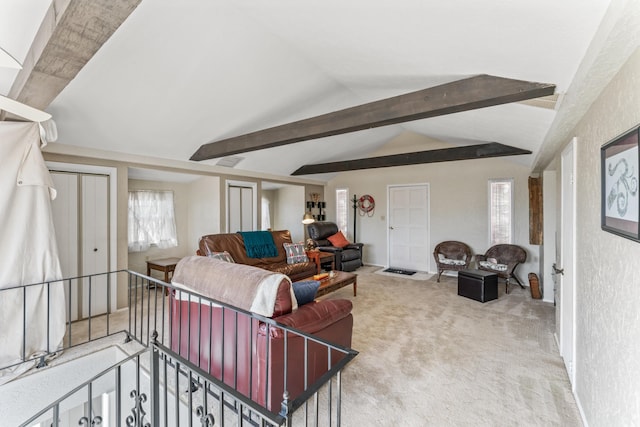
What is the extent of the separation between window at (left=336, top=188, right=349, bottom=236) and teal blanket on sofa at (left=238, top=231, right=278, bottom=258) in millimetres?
2824

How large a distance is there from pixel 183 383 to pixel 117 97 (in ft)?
9.16

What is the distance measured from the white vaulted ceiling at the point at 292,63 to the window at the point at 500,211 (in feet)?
5.58

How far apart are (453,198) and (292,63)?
452 cm

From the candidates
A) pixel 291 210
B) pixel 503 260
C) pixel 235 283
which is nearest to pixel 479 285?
pixel 503 260

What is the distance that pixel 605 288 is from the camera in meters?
1.50

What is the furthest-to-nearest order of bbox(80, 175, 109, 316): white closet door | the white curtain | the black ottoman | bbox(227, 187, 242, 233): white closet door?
bbox(227, 187, 242, 233): white closet door → the black ottoman → bbox(80, 175, 109, 316): white closet door → the white curtain

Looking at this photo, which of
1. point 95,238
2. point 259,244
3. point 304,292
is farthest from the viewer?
point 259,244

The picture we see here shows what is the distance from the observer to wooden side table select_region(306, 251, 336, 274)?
5.15 meters

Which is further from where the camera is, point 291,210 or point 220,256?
point 291,210

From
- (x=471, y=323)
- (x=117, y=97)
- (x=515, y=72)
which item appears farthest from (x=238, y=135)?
(x=471, y=323)

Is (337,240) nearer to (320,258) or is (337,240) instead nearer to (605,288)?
(320,258)

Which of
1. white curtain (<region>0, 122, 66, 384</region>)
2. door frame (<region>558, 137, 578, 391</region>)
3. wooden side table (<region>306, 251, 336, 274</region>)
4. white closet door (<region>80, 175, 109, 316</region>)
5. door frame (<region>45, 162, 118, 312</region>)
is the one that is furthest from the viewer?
wooden side table (<region>306, 251, 336, 274</region>)

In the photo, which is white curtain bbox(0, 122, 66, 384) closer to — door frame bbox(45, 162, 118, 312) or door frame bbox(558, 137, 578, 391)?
door frame bbox(45, 162, 118, 312)

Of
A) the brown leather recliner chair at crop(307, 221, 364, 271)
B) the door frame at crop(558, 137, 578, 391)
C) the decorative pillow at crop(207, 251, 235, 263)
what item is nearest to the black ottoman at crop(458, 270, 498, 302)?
the door frame at crop(558, 137, 578, 391)
